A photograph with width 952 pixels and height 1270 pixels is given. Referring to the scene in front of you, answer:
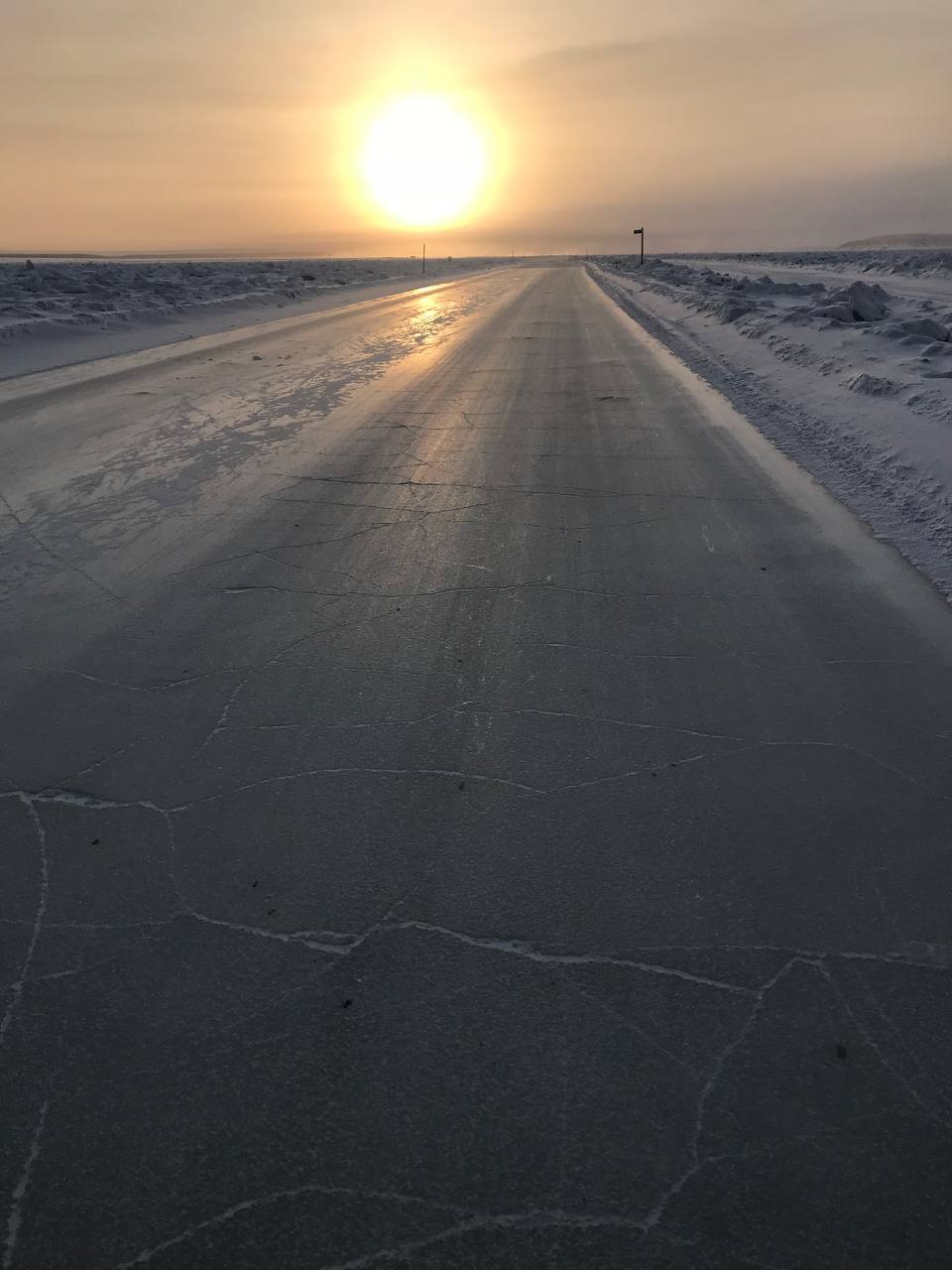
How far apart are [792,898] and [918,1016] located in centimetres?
53

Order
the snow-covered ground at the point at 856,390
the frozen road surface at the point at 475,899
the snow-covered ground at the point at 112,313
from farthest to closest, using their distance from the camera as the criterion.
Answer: the snow-covered ground at the point at 112,313, the snow-covered ground at the point at 856,390, the frozen road surface at the point at 475,899

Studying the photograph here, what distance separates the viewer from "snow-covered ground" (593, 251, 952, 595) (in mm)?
7000

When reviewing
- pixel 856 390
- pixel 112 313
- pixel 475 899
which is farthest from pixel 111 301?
pixel 475 899

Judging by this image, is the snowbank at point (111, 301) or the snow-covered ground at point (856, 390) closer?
the snow-covered ground at point (856, 390)

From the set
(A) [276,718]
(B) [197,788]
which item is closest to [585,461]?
(A) [276,718]

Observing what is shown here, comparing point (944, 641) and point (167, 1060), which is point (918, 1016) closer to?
point (167, 1060)

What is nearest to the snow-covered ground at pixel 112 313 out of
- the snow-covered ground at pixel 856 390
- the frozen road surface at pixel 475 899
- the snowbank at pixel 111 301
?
the snowbank at pixel 111 301

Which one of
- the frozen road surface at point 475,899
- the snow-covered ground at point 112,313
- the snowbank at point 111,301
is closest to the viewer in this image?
the frozen road surface at point 475,899

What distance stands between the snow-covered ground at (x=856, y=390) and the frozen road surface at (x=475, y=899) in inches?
32.9

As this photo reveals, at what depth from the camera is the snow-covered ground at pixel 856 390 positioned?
7.00 meters

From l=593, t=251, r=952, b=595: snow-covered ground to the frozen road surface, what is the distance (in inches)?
32.9

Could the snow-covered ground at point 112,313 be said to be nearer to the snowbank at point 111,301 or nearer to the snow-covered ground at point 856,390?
the snowbank at point 111,301

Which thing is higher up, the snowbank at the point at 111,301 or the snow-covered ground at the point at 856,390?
the snowbank at the point at 111,301

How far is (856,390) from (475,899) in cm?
1045
